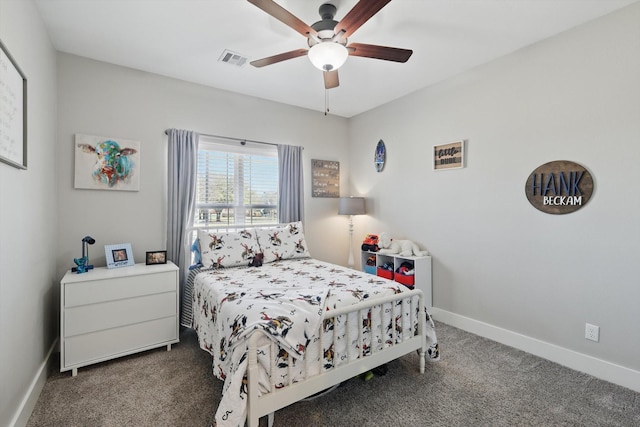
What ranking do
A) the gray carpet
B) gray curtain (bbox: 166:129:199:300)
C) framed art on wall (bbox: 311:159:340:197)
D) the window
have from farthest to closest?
1. framed art on wall (bbox: 311:159:340:197)
2. the window
3. gray curtain (bbox: 166:129:199:300)
4. the gray carpet

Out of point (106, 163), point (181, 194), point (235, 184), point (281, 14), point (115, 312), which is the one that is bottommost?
point (115, 312)

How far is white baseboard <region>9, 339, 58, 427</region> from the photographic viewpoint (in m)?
1.63

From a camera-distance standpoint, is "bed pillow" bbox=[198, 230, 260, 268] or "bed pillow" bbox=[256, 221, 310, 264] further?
"bed pillow" bbox=[256, 221, 310, 264]

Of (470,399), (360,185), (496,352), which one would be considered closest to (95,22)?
(360,185)

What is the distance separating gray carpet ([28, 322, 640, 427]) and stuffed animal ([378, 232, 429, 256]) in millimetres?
1198

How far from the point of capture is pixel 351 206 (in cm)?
402

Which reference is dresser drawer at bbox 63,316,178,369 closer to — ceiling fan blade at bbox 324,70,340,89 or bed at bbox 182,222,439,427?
bed at bbox 182,222,439,427

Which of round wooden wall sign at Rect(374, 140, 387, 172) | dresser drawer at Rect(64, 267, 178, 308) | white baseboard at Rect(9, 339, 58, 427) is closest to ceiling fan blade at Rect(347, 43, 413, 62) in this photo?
round wooden wall sign at Rect(374, 140, 387, 172)

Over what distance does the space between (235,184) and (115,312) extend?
1.76 metres

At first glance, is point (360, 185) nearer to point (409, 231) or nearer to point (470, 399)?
point (409, 231)

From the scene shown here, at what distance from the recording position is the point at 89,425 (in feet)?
5.68

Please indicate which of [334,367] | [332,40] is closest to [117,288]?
[334,367]

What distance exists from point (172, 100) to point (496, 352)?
12.8 ft

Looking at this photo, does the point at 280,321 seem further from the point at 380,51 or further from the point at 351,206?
the point at 351,206
